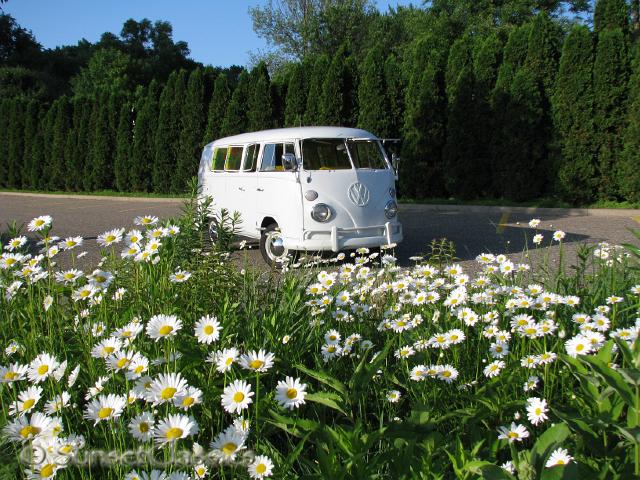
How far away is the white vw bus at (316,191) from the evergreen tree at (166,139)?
1433 centimetres

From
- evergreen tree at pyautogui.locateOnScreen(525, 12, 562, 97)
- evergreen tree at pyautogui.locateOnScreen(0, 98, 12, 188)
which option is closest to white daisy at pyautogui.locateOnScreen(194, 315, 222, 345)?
evergreen tree at pyautogui.locateOnScreen(525, 12, 562, 97)

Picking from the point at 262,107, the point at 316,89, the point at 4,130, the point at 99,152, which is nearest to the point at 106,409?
the point at 316,89

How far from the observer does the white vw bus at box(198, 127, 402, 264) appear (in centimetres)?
791

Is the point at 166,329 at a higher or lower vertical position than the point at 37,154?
lower

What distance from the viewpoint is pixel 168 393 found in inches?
66.6

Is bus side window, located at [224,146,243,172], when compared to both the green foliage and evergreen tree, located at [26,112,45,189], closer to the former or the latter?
the green foliage

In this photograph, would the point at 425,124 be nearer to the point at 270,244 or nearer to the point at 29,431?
the point at 270,244

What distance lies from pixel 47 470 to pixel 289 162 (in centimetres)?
666

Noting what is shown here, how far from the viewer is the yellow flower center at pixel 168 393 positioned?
66.2 inches

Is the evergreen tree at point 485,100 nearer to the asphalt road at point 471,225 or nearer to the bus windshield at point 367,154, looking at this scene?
the asphalt road at point 471,225

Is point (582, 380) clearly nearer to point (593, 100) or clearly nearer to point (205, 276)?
point (205, 276)

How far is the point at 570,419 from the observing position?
1.79 m

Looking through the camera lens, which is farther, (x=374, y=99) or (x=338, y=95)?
(x=338, y=95)

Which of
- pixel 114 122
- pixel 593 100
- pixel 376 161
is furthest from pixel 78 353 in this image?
pixel 114 122
